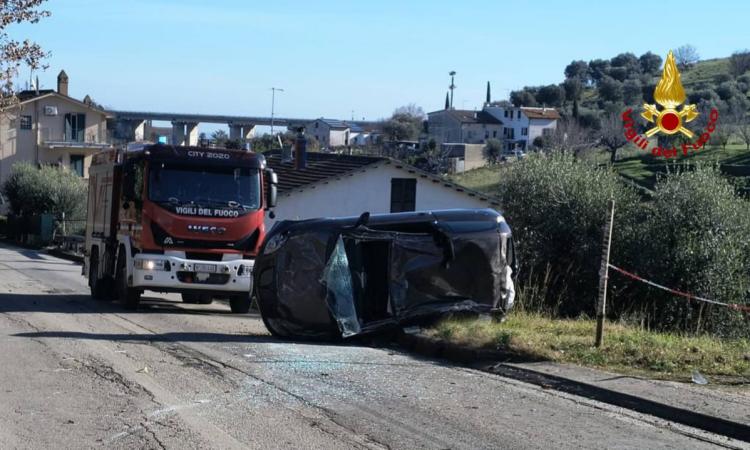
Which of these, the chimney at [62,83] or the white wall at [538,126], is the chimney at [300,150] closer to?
the chimney at [62,83]

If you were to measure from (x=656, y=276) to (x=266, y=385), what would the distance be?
15.7 metres

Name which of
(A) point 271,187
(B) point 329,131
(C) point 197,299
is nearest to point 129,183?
(A) point 271,187

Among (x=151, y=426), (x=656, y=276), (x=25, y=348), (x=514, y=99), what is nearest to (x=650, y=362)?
(x=151, y=426)

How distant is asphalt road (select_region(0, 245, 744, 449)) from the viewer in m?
7.45

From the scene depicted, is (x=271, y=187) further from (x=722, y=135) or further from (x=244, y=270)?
(x=722, y=135)

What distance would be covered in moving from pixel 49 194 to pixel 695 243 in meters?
39.1

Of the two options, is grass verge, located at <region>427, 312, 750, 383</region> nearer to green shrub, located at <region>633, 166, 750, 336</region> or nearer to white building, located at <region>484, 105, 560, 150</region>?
green shrub, located at <region>633, 166, 750, 336</region>

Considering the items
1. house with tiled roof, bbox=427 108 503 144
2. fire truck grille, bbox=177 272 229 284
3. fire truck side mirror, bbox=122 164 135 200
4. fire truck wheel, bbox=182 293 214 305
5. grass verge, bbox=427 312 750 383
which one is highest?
house with tiled roof, bbox=427 108 503 144

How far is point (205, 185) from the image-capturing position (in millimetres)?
16781

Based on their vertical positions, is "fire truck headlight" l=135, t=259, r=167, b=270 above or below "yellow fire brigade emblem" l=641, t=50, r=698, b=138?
below

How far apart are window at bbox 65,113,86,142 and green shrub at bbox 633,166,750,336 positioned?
51.5m

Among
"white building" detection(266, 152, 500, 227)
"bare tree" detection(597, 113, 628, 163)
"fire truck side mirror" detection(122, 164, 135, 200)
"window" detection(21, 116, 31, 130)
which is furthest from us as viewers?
"window" detection(21, 116, 31, 130)

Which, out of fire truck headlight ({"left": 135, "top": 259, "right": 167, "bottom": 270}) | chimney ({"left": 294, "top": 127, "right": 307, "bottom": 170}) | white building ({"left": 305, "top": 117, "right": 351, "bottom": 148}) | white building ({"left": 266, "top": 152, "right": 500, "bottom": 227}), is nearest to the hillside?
white building ({"left": 305, "top": 117, "right": 351, "bottom": 148})

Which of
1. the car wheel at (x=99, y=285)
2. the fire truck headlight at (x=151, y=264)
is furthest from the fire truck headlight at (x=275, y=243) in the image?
the car wheel at (x=99, y=285)
